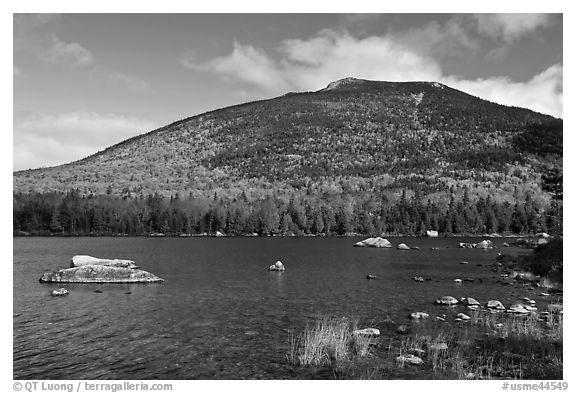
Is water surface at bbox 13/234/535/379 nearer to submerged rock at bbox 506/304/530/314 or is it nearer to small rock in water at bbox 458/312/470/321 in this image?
small rock in water at bbox 458/312/470/321

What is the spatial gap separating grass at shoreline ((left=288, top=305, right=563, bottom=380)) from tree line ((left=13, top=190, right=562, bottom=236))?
146448mm

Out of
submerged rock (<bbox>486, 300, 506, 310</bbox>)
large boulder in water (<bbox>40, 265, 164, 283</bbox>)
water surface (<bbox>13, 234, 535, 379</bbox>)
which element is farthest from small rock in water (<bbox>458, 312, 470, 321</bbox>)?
large boulder in water (<bbox>40, 265, 164, 283</bbox>)

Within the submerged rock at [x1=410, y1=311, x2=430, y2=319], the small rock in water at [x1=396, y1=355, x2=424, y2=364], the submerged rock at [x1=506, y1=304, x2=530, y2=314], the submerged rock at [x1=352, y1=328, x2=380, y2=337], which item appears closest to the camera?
the small rock in water at [x1=396, y1=355, x2=424, y2=364]

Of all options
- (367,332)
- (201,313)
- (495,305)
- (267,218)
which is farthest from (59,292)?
(267,218)

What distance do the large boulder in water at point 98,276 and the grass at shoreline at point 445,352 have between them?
26895 mm

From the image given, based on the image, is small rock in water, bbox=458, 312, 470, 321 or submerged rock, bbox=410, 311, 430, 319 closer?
small rock in water, bbox=458, 312, 470, 321

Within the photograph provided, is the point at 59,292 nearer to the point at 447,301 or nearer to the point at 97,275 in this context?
the point at 97,275

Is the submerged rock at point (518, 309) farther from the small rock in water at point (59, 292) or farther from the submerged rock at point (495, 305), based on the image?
the small rock in water at point (59, 292)

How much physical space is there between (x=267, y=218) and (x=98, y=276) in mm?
127158

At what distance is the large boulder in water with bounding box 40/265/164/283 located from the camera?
46.6 m

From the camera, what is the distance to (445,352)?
21375 millimetres

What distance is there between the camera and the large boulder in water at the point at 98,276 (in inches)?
1833

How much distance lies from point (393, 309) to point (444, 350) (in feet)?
39.1
